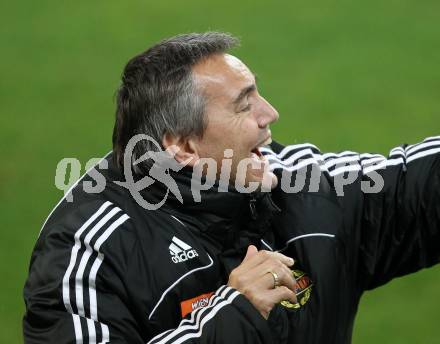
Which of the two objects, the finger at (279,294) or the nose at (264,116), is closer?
the finger at (279,294)

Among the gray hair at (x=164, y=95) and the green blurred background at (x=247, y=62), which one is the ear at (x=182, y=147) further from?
the green blurred background at (x=247, y=62)

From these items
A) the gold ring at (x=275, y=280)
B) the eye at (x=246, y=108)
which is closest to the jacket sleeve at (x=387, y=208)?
the eye at (x=246, y=108)

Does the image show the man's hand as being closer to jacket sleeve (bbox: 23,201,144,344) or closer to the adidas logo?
the adidas logo

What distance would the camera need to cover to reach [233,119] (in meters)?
2.52

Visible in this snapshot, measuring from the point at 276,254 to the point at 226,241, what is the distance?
8.3 inches

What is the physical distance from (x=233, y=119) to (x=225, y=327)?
1.89 feet

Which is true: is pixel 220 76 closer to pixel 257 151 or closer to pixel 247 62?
pixel 257 151

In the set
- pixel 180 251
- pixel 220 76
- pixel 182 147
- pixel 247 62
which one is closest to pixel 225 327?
pixel 180 251

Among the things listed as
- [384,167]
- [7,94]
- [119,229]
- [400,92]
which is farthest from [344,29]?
[119,229]

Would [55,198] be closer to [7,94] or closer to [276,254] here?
[7,94]

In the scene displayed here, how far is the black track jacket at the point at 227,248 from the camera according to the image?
7.41 ft

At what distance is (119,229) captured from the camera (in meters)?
2.40

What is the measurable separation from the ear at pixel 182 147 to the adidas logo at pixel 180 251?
222 millimetres

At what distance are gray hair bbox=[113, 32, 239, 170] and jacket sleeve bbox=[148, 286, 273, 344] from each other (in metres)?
0.50
